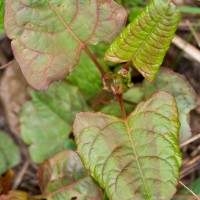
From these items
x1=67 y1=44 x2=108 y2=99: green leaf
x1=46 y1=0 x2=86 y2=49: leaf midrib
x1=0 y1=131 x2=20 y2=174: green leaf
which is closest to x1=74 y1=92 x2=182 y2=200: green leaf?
x1=46 y1=0 x2=86 y2=49: leaf midrib

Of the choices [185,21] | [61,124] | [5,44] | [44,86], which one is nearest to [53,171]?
[61,124]

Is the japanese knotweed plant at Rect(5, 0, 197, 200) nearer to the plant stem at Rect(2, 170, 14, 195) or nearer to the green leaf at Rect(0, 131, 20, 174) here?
the plant stem at Rect(2, 170, 14, 195)

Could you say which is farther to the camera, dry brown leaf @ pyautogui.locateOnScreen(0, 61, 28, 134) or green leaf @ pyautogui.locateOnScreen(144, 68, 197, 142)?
dry brown leaf @ pyautogui.locateOnScreen(0, 61, 28, 134)

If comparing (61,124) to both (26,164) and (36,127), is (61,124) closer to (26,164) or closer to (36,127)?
(36,127)

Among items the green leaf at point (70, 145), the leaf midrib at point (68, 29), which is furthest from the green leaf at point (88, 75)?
the leaf midrib at point (68, 29)

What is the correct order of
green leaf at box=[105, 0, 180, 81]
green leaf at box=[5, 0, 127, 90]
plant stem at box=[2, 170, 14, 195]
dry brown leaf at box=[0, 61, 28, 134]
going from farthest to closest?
dry brown leaf at box=[0, 61, 28, 134], plant stem at box=[2, 170, 14, 195], green leaf at box=[5, 0, 127, 90], green leaf at box=[105, 0, 180, 81]

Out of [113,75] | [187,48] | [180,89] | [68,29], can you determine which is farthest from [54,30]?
[187,48]
